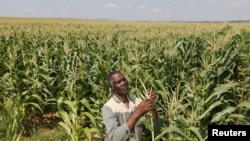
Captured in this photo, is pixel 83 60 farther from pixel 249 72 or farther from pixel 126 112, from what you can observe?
pixel 126 112

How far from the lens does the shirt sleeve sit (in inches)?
139

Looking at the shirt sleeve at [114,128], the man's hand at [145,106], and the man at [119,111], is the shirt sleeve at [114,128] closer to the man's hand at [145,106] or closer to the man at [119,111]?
the man at [119,111]

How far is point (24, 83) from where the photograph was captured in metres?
8.04

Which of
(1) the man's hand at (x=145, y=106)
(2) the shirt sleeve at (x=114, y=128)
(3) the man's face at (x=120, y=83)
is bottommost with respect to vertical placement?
Result: (2) the shirt sleeve at (x=114, y=128)

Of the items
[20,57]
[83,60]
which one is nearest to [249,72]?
[83,60]

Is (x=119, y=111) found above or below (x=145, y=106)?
below

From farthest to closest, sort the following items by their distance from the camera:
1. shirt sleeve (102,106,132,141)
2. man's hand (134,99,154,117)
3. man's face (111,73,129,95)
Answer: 1. man's face (111,73,129,95)
2. shirt sleeve (102,106,132,141)
3. man's hand (134,99,154,117)

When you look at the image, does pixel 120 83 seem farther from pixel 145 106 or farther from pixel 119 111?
pixel 145 106

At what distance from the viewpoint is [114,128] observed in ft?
12.1

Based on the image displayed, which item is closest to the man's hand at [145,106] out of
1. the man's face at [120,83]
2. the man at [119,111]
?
the man at [119,111]

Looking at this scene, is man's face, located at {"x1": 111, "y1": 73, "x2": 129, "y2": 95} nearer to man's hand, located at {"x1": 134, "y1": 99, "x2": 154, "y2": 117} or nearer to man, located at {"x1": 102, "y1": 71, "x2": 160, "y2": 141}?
man, located at {"x1": 102, "y1": 71, "x2": 160, "y2": 141}

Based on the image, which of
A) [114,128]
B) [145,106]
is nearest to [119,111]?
[114,128]

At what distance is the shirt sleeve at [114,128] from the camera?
3.53m

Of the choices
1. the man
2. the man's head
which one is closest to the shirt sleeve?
the man
